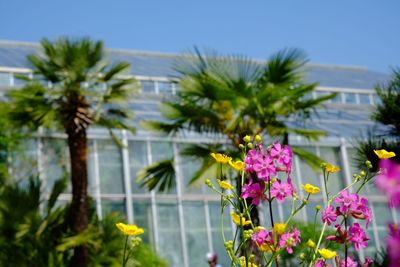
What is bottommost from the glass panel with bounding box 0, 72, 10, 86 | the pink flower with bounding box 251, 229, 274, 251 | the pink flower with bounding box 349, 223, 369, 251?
the pink flower with bounding box 349, 223, 369, 251

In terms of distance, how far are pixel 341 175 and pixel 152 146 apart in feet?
14.1

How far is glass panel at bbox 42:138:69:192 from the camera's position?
13344mm

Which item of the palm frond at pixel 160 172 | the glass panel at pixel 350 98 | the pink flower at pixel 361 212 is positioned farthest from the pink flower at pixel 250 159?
the glass panel at pixel 350 98

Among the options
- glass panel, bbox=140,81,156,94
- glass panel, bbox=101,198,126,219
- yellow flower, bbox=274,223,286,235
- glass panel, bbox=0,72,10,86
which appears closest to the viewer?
yellow flower, bbox=274,223,286,235

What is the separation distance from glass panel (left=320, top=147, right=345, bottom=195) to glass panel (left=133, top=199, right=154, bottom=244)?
4241 mm

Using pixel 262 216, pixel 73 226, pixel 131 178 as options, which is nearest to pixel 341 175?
pixel 262 216

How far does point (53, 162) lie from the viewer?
44.0ft

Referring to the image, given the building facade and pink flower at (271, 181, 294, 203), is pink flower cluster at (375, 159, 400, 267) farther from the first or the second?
the building facade

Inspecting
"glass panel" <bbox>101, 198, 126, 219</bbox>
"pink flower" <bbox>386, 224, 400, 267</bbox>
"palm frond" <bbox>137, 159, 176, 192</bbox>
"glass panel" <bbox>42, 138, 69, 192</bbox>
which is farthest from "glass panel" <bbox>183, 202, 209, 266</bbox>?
"pink flower" <bbox>386, 224, 400, 267</bbox>

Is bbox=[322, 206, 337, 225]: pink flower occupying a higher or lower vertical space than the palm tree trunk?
higher

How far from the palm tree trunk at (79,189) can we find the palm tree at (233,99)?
940mm

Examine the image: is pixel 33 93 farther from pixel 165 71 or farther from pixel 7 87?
pixel 165 71

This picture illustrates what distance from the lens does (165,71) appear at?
62.2ft

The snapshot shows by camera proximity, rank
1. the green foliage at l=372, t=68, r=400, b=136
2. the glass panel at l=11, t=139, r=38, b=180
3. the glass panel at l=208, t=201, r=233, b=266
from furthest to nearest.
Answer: the glass panel at l=208, t=201, r=233, b=266, the glass panel at l=11, t=139, r=38, b=180, the green foliage at l=372, t=68, r=400, b=136
